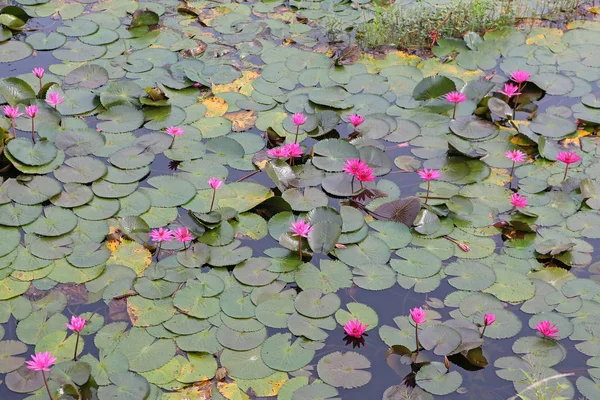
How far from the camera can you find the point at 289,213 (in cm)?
395

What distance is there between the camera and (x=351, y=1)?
6.16 meters

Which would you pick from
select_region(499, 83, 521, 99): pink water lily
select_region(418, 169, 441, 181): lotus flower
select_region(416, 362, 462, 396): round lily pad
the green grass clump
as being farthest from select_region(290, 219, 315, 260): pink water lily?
the green grass clump

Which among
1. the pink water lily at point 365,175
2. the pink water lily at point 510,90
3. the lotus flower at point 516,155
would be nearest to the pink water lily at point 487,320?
the pink water lily at point 365,175

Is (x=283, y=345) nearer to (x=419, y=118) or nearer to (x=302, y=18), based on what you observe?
(x=419, y=118)

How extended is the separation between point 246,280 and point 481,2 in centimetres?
359

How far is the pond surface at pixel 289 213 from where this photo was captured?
10.4 ft

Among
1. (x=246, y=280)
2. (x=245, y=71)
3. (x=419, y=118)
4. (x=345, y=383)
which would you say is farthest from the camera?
(x=245, y=71)

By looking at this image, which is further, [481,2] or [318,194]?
[481,2]

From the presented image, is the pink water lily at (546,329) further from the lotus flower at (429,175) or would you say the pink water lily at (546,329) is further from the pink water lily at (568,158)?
the pink water lily at (568,158)

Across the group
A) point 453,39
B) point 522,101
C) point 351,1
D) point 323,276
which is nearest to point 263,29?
point 351,1

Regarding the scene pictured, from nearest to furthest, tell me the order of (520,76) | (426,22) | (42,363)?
(42,363), (520,76), (426,22)

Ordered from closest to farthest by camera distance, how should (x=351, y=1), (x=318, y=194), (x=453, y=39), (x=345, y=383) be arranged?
(x=345, y=383)
(x=318, y=194)
(x=453, y=39)
(x=351, y=1)

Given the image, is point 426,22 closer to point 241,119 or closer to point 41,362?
point 241,119

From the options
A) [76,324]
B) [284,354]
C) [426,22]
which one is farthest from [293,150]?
[426,22]
